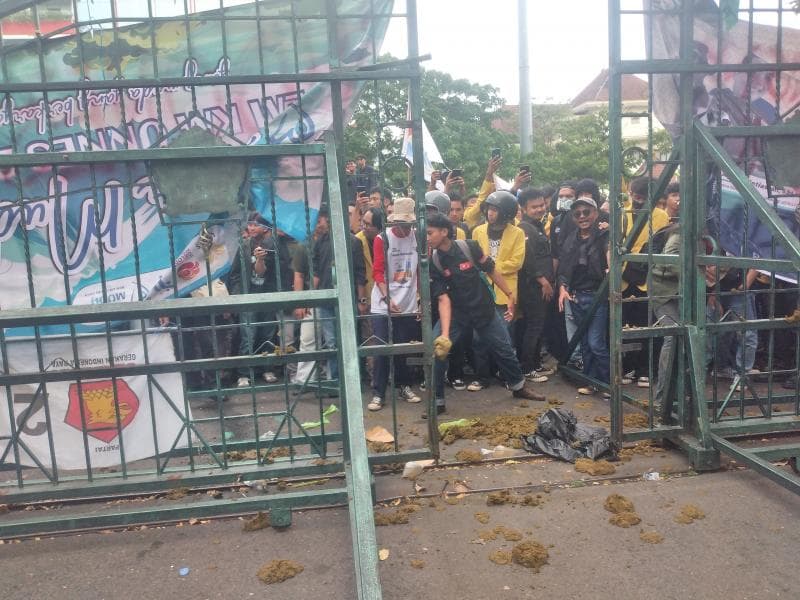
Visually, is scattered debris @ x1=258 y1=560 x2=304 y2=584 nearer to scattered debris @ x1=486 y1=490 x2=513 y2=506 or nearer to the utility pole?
scattered debris @ x1=486 y1=490 x2=513 y2=506

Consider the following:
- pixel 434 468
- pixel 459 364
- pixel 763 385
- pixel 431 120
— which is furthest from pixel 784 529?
pixel 431 120

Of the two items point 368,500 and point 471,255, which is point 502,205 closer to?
point 471,255

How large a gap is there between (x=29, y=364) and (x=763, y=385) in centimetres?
581

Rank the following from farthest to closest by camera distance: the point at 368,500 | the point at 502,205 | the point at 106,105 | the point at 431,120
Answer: the point at 431,120 < the point at 502,205 < the point at 106,105 < the point at 368,500

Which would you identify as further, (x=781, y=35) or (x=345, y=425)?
(x=781, y=35)

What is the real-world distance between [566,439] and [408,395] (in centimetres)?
178

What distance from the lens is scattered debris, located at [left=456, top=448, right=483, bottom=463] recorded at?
441cm

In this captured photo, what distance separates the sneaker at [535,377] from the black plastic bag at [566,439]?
5.59 feet

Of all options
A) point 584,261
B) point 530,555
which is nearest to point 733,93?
point 584,261

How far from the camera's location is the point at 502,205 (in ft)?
20.3

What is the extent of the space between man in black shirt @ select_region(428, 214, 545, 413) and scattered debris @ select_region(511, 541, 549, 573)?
2277mm

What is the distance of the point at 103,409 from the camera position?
3.63m

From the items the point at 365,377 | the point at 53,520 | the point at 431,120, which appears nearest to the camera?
the point at 53,520

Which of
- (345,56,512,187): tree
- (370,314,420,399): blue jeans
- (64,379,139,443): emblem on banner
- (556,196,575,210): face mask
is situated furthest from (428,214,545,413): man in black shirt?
(345,56,512,187): tree
